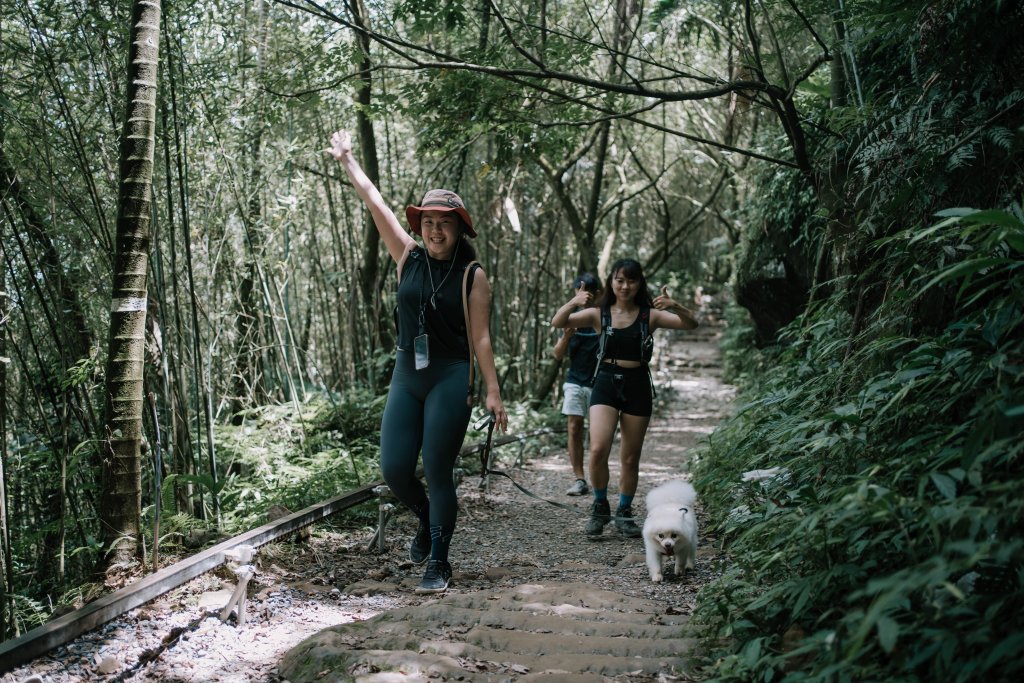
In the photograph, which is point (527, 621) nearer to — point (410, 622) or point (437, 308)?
point (410, 622)

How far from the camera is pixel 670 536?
358cm

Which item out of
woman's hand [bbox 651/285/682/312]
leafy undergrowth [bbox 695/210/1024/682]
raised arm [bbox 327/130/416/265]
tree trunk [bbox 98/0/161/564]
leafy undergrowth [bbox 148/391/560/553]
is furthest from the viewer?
woman's hand [bbox 651/285/682/312]

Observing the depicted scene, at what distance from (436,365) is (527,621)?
3.70 feet

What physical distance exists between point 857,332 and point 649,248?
19.4m

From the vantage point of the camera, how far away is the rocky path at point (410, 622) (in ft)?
8.12

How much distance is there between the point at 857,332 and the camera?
13.2 feet

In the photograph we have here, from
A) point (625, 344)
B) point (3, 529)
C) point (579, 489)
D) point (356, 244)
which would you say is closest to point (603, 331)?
point (625, 344)

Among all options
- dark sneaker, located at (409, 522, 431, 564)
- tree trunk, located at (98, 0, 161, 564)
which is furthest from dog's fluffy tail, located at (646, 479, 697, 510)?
tree trunk, located at (98, 0, 161, 564)

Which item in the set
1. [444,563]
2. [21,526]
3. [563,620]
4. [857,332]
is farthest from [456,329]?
[21,526]

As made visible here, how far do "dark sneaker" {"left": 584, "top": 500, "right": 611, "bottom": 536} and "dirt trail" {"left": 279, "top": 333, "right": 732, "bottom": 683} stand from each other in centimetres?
10

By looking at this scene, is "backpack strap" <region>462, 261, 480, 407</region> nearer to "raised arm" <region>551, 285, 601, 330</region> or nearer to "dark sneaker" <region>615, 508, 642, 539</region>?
"raised arm" <region>551, 285, 601, 330</region>

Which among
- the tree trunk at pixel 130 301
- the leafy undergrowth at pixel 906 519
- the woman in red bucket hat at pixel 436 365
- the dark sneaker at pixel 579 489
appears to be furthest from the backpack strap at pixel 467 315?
the dark sneaker at pixel 579 489

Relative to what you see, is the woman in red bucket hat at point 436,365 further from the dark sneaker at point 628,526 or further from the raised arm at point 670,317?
the dark sneaker at point 628,526

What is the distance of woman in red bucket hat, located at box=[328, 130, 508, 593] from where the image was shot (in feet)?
11.1
